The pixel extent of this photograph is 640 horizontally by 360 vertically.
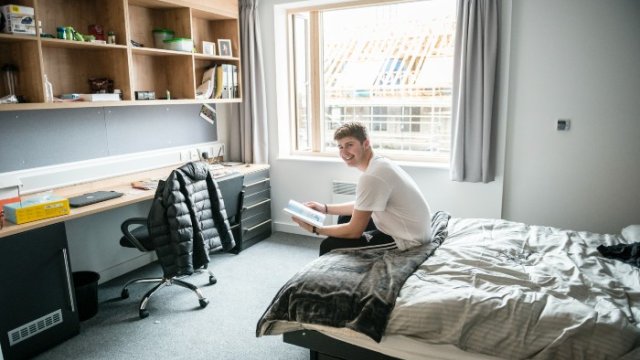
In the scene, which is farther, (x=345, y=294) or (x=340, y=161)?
(x=340, y=161)

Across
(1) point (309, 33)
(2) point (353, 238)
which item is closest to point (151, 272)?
(2) point (353, 238)

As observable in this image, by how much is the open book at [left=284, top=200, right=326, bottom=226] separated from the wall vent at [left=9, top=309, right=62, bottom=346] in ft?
4.64

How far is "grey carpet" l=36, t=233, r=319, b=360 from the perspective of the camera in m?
2.44

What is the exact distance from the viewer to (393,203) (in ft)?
7.74

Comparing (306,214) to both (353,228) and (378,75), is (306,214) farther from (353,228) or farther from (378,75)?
(378,75)

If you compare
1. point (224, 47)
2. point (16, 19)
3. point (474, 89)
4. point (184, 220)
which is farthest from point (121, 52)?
point (474, 89)

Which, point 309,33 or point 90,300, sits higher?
point 309,33

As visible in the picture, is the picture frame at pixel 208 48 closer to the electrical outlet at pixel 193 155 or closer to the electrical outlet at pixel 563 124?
the electrical outlet at pixel 193 155

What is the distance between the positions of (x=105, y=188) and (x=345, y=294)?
2054 mm

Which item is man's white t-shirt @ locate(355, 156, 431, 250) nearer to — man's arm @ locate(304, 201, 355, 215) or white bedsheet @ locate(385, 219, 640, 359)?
white bedsheet @ locate(385, 219, 640, 359)

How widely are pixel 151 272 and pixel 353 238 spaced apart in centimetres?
188

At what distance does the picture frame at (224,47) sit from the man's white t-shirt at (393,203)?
2246mm

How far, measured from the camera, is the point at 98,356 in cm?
241

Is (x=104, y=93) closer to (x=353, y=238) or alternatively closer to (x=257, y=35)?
(x=257, y=35)
